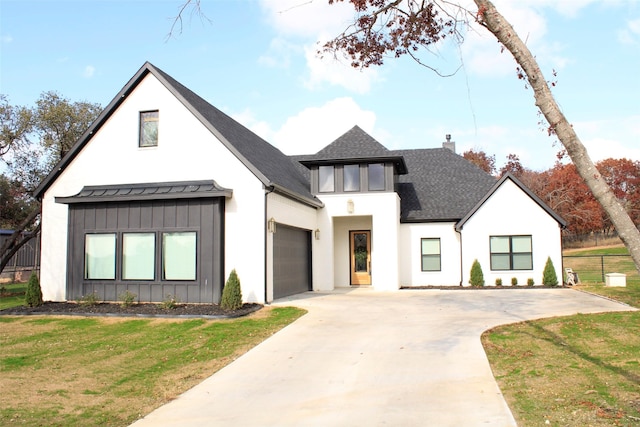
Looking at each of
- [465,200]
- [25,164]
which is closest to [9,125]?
[25,164]

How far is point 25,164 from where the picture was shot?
2361cm

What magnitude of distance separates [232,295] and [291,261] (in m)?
4.62

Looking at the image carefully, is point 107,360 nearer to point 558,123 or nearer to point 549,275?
point 558,123

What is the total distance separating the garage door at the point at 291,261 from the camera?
54.3ft

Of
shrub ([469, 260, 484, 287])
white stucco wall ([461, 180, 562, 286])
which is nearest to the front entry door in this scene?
white stucco wall ([461, 180, 562, 286])

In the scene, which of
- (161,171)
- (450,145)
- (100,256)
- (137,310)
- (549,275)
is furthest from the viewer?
(450,145)

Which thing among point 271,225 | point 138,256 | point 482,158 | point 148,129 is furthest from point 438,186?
point 482,158

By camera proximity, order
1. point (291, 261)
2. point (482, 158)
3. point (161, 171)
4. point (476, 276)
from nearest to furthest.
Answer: point (161, 171), point (291, 261), point (476, 276), point (482, 158)

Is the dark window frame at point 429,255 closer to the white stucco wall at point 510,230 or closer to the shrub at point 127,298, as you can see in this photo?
the white stucco wall at point 510,230

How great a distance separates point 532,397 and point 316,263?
47.0 ft

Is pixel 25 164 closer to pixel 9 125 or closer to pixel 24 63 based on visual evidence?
pixel 9 125

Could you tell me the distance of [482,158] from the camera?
181 ft

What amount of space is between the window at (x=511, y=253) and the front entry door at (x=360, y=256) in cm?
520

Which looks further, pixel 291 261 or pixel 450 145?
pixel 450 145
